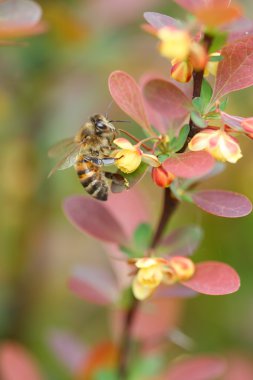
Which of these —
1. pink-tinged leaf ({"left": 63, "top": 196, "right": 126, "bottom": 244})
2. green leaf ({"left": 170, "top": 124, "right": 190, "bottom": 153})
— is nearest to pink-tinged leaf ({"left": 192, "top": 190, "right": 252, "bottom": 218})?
green leaf ({"left": 170, "top": 124, "right": 190, "bottom": 153})

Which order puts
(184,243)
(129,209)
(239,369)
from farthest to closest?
(239,369)
(129,209)
(184,243)

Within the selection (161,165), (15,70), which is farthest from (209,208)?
(15,70)

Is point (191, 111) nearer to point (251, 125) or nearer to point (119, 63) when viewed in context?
point (251, 125)

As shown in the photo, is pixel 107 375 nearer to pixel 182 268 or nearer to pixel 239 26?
pixel 182 268

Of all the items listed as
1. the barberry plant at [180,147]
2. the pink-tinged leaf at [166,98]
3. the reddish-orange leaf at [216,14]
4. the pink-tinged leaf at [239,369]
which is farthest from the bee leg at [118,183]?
the pink-tinged leaf at [239,369]

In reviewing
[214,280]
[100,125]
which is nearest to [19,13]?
[100,125]
